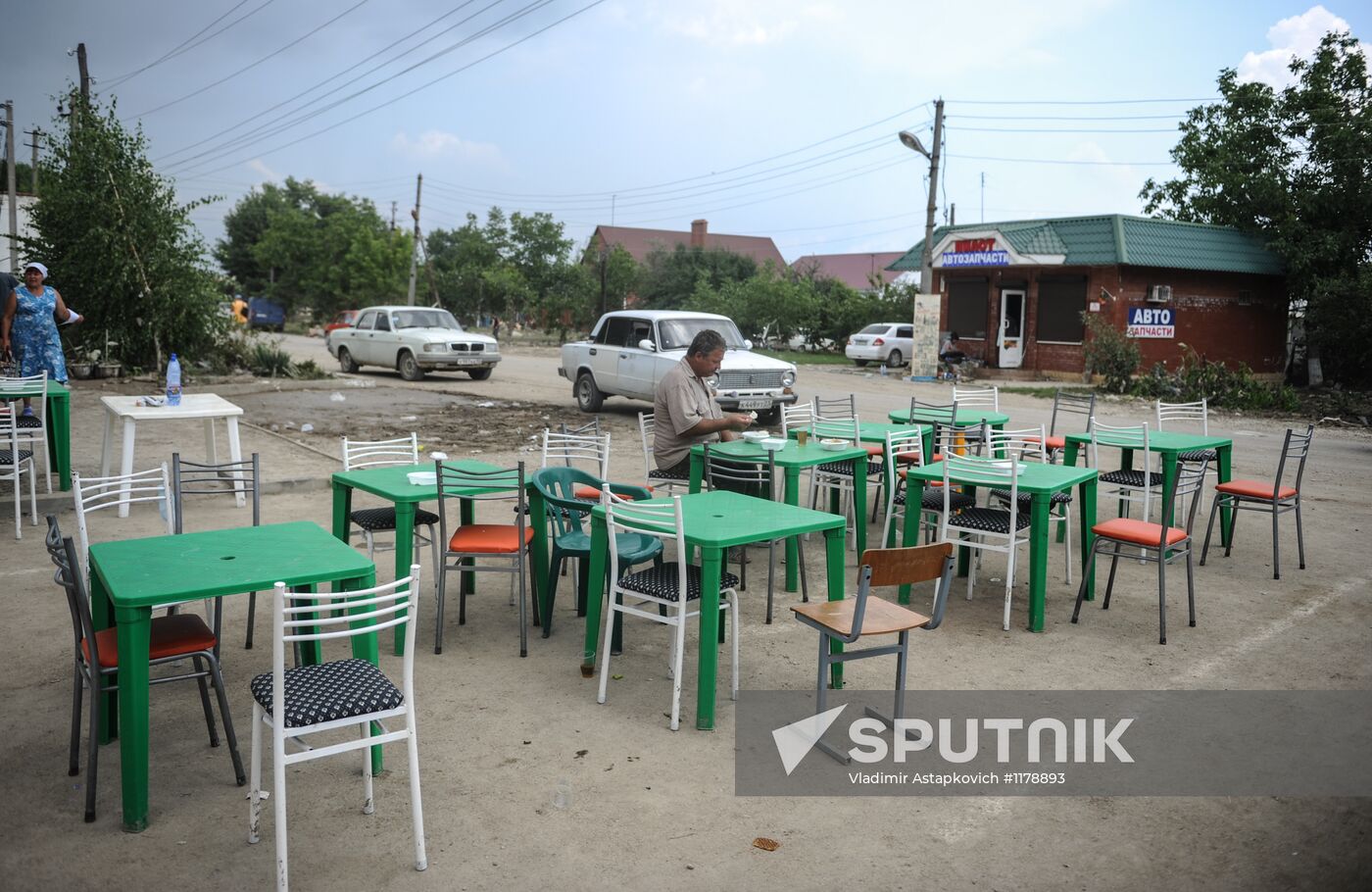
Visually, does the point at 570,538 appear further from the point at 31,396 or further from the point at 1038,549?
the point at 31,396

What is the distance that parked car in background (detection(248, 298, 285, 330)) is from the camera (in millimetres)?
50812

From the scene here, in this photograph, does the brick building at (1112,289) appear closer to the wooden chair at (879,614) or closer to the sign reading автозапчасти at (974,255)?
the sign reading автозапчасти at (974,255)

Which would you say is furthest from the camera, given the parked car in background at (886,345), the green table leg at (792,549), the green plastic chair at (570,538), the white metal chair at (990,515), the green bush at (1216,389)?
the parked car in background at (886,345)

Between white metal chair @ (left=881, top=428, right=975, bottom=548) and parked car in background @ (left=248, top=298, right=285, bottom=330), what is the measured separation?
47343 millimetres

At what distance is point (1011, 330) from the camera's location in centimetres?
2761

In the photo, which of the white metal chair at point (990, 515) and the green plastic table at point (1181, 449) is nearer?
the white metal chair at point (990, 515)

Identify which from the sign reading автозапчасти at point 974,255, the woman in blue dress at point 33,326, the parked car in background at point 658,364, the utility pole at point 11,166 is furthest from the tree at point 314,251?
the woman in blue dress at point 33,326

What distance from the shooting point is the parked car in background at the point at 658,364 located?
1454 cm

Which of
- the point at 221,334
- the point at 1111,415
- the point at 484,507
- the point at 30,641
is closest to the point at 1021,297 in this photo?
the point at 1111,415

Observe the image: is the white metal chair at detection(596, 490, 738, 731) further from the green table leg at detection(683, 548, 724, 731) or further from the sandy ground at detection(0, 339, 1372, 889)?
the sandy ground at detection(0, 339, 1372, 889)

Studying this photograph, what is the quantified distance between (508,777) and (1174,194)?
30.8 meters

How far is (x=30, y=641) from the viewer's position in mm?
5602

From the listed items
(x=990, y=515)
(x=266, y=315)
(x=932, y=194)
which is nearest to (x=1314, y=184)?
(x=932, y=194)

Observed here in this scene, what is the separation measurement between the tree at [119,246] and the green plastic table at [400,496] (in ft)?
46.1
